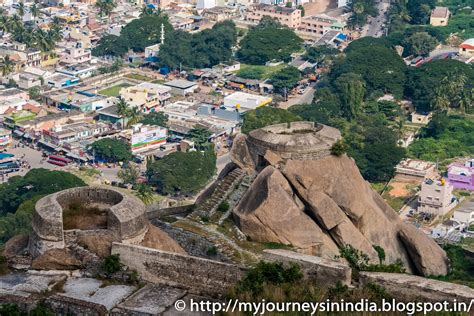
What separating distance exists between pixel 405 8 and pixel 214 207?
105m

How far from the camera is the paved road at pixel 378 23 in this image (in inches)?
5143

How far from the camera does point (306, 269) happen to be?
88.7 ft

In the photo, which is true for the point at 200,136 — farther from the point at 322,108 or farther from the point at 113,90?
the point at 113,90

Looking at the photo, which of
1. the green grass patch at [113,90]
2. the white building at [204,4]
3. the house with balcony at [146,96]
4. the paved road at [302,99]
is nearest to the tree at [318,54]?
the paved road at [302,99]

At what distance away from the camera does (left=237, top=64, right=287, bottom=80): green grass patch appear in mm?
109500

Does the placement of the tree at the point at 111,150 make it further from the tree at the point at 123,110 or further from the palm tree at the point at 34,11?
the palm tree at the point at 34,11

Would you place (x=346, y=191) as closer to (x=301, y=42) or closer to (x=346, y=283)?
(x=346, y=283)

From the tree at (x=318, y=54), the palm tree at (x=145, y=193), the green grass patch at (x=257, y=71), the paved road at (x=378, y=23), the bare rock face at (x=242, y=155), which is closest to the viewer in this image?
the bare rock face at (x=242, y=155)

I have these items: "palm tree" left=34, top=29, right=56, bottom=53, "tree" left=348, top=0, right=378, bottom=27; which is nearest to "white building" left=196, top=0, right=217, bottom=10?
"tree" left=348, top=0, right=378, bottom=27

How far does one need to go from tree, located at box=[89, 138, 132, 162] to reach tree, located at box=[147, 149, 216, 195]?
4.61m

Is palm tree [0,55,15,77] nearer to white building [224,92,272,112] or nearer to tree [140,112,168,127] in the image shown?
tree [140,112,168,127]

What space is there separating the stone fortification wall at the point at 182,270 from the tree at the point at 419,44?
91.5 metres

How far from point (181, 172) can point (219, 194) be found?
1826 inches

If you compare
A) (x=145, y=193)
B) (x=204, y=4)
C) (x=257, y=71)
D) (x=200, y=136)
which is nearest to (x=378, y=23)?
(x=204, y=4)
